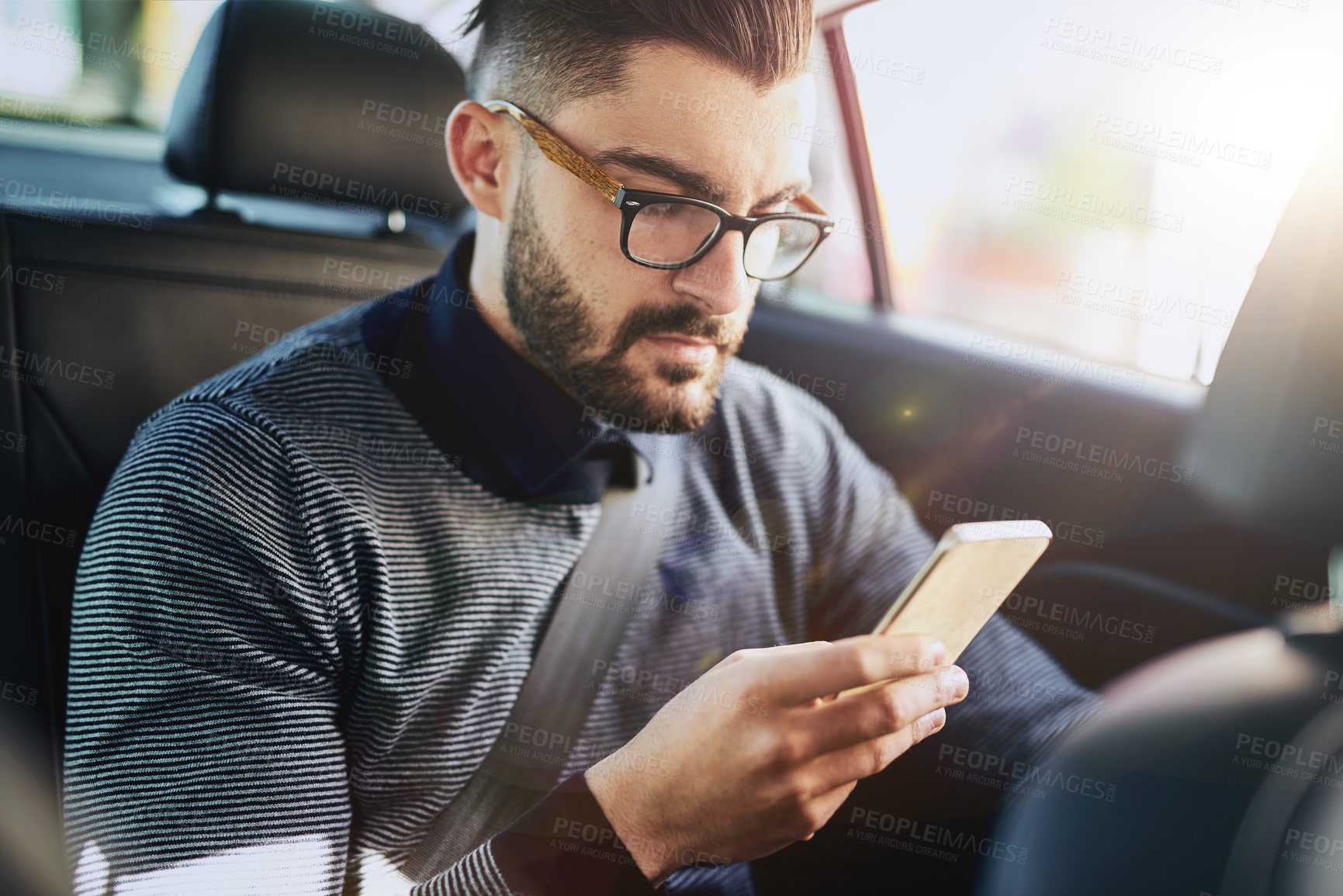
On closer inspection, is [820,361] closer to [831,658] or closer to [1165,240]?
[1165,240]

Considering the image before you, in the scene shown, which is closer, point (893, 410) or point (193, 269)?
point (193, 269)

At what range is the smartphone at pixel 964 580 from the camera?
63 centimetres

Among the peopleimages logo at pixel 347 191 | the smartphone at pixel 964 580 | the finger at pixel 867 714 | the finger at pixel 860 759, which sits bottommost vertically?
the finger at pixel 860 759

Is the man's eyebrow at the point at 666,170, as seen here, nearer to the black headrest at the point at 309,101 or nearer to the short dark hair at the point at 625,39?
the short dark hair at the point at 625,39

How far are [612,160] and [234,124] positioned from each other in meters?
0.55

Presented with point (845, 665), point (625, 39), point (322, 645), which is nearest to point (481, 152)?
point (625, 39)

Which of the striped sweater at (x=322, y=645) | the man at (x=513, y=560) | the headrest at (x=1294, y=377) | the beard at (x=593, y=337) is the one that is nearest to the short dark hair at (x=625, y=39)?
the man at (x=513, y=560)

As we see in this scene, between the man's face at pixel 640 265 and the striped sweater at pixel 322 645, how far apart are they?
17 centimetres

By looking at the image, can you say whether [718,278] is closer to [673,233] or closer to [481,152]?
[673,233]

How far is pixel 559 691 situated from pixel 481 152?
65 centimetres

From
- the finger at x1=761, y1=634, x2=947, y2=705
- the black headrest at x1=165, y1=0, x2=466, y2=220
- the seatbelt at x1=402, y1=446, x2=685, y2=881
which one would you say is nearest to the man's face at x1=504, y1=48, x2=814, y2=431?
the seatbelt at x1=402, y1=446, x2=685, y2=881

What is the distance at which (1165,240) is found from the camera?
1442mm

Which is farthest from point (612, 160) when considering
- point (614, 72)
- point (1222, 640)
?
point (1222, 640)

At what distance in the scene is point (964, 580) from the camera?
674mm
